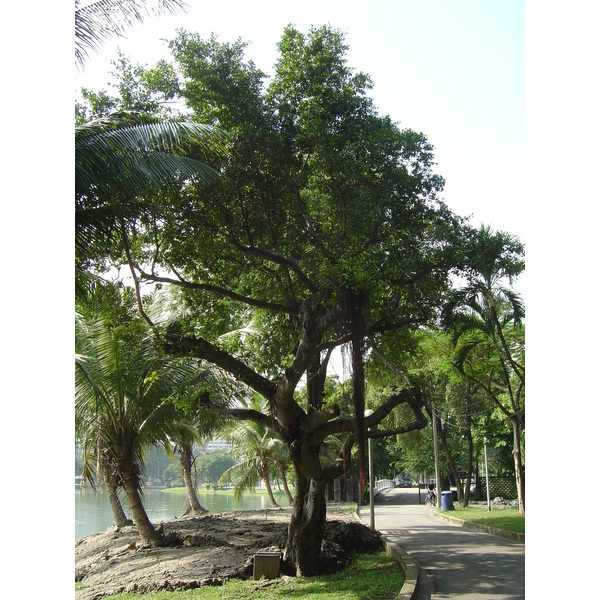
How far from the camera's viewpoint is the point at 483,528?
1106 cm

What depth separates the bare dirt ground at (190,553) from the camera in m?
7.19

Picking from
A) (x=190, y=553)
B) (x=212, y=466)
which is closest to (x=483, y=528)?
(x=190, y=553)

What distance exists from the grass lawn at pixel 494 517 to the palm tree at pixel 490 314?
1.73 ft

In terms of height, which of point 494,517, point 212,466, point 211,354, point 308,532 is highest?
point 211,354

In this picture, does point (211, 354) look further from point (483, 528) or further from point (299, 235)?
point (483, 528)

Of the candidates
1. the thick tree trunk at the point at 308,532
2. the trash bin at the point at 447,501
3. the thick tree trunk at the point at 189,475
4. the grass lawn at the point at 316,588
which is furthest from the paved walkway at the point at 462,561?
the thick tree trunk at the point at 189,475

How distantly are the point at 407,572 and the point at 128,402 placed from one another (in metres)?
5.15

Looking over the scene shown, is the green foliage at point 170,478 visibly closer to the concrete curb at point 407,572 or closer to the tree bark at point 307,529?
the concrete curb at point 407,572
